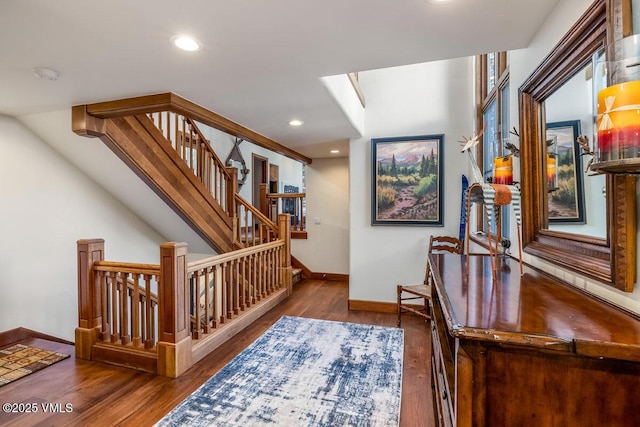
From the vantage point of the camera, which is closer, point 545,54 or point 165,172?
point 545,54

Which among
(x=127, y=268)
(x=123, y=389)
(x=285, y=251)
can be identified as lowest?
(x=123, y=389)

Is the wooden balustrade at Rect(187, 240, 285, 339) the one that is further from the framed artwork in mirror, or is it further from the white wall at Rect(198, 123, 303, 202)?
the white wall at Rect(198, 123, 303, 202)

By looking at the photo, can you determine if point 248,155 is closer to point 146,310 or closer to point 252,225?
point 252,225

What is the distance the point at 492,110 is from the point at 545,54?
1.58 meters

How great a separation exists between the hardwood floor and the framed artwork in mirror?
1.47m

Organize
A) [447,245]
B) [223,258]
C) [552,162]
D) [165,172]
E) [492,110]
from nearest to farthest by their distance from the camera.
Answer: [552,162] < [492,110] < [223,258] < [165,172] < [447,245]

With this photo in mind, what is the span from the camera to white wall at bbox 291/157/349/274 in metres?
5.60

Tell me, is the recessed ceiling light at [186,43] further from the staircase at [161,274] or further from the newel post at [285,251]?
the newel post at [285,251]

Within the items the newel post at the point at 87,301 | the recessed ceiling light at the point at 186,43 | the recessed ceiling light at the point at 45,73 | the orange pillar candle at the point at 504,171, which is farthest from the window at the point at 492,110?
the newel post at the point at 87,301

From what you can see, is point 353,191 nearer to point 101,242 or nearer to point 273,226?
point 273,226

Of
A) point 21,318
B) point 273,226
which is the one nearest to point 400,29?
point 273,226

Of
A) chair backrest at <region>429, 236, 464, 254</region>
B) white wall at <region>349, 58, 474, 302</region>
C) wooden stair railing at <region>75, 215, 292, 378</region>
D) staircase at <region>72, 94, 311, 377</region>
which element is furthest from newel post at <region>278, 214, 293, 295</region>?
chair backrest at <region>429, 236, 464, 254</region>

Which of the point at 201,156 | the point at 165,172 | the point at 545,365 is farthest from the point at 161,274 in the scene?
the point at 545,365

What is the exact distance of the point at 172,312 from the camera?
2477 mm
